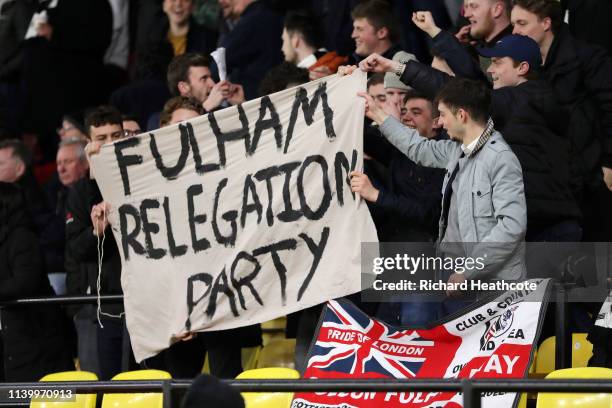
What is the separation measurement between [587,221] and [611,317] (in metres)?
1.67

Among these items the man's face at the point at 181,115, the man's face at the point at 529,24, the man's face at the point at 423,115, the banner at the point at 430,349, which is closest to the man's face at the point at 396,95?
the man's face at the point at 423,115

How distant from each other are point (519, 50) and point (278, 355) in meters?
2.44

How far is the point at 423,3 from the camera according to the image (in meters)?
11.2

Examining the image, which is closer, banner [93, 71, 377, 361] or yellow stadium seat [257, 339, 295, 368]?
banner [93, 71, 377, 361]

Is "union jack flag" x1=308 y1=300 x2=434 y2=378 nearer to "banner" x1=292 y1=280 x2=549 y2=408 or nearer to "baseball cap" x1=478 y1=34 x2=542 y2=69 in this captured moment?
"banner" x1=292 y1=280 x2=549 y2=408

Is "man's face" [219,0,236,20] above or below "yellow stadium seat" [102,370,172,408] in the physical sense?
above

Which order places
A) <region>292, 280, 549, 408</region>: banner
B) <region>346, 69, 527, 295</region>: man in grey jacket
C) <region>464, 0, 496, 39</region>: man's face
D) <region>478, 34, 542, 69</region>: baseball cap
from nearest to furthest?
<region>292, 280, 549, 408</region>: banner → <region>346, 69, 527, 295</region>: man in grey jacket → <region>478, 34, 542, 69</region>: baseball cap → <region>464, 0, 496, 39</region>: man's face

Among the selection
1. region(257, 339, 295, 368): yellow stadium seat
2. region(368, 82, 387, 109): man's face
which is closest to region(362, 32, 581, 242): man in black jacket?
region(368, 82, 387, 109): man's face

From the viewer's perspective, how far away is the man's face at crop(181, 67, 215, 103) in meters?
10.0

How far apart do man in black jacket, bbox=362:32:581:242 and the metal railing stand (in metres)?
1.84

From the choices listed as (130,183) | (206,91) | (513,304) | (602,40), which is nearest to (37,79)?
(206,91)

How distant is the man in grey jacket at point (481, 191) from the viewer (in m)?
7.79

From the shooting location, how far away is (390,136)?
27.5 feet

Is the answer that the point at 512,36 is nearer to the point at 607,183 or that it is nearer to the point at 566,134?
the point at 566,134
